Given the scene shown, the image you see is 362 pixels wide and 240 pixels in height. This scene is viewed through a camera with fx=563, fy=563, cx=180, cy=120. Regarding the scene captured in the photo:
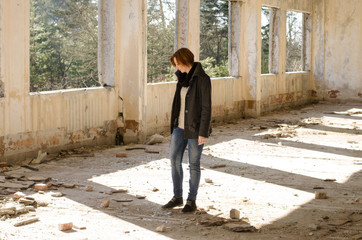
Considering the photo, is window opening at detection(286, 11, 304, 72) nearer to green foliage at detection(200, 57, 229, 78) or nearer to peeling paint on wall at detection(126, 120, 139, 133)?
green foliage at detection(200, 57, 229, 78)

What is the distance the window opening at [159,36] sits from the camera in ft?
54.9

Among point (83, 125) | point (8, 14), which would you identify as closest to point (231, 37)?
point (83, 125)

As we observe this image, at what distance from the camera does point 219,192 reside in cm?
728

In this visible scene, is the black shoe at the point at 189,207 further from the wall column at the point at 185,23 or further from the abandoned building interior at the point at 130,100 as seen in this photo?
the wall column at the point at 185,23

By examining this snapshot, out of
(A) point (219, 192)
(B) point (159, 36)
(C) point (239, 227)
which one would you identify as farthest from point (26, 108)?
(B) point (159, 36)

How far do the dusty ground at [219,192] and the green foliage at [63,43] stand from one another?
3.58 meters

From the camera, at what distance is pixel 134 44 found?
11.0 m

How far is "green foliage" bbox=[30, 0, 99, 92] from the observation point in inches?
538

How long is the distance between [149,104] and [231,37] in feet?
16.1

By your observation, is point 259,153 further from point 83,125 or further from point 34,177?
point 34,177

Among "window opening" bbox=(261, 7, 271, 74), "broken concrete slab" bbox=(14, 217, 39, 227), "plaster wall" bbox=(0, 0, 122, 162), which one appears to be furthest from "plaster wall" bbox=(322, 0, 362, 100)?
"broken concrete slab" bbox=(14, 217, 39, 227)

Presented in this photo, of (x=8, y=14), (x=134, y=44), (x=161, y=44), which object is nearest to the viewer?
(x=8, y=14)

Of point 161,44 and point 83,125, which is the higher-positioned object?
point 161,44

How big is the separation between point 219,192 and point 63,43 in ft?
29.3
